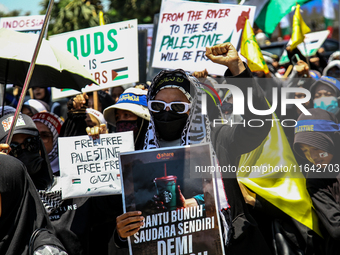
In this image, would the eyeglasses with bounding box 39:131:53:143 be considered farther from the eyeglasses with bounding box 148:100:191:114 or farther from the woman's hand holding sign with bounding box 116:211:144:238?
the woman's hand holding sign with bounding box 116:211:144:238

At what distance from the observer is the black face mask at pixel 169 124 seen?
7.64 feet

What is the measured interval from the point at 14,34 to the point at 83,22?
17.6 meters

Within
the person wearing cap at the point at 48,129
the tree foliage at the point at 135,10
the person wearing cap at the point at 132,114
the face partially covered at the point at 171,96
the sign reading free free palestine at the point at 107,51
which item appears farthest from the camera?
the tree foliage at the point at 135,10

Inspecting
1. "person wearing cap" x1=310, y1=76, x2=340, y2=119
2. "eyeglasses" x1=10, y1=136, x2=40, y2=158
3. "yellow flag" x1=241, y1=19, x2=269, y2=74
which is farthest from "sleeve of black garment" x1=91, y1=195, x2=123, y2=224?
"person wearing cap" x1=310, y1=76, x2=340, y2=119

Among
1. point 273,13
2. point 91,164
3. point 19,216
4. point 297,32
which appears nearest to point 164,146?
point 91,164

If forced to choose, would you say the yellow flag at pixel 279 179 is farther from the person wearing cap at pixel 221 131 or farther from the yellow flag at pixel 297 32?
the yellow flag at pixel 297 32

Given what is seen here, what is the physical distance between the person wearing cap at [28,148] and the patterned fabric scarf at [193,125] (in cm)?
95

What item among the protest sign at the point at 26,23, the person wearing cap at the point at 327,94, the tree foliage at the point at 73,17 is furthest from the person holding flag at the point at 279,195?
the tree foliage at the point at 73,17

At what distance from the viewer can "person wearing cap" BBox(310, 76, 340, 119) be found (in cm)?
418

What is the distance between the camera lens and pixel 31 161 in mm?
2805

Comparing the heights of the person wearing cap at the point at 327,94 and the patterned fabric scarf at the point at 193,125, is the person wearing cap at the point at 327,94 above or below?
above

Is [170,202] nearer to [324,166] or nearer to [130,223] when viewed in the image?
[130,223]

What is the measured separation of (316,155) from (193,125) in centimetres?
117

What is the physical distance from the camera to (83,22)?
19922 millimetres
